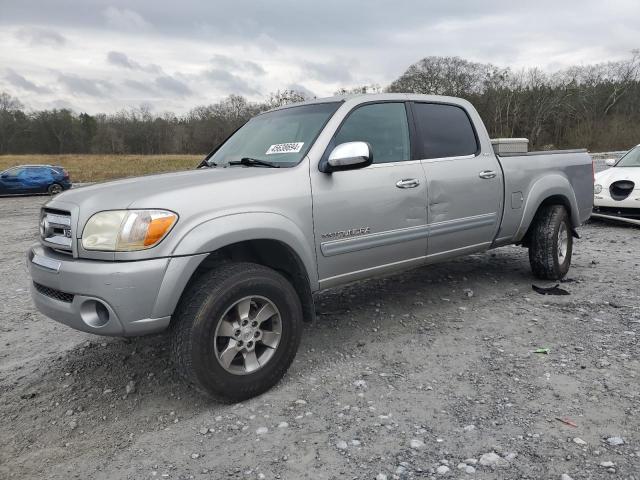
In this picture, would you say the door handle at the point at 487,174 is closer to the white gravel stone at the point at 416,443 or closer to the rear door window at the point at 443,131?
the rear door window at the point at 443,131

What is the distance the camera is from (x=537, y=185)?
494 cm

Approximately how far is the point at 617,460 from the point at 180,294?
234 cm

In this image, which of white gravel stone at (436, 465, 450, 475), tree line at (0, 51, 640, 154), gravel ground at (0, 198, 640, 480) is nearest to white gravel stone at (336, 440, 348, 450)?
gravel ground at (0, 198, 640, 480)

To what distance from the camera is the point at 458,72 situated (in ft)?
172

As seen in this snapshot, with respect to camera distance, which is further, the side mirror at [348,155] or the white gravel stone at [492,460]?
the side mirror at [348,155]

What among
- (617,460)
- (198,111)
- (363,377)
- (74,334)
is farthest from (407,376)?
(198,111)

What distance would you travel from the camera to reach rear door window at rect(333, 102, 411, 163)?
371 centimetres

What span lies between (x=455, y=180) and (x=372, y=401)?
2.06 m

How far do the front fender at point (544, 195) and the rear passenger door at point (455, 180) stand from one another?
0.45 meters

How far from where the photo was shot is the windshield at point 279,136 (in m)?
3.56

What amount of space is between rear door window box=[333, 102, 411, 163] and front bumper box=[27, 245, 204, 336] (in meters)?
1.55

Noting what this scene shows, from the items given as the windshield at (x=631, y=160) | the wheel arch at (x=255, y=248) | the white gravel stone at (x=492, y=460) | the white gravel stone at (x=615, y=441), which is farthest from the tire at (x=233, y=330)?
the windshield at (x=631, y=160)

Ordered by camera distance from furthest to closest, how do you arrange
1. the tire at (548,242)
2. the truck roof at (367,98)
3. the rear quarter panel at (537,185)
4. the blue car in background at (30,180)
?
the blue car in background at (30,180)
the tire at (548,242)
the rear quarter panel at (537,185)
the truck roof at (367,98)

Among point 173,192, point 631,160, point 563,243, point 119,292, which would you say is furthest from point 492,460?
point 631,160
